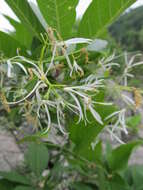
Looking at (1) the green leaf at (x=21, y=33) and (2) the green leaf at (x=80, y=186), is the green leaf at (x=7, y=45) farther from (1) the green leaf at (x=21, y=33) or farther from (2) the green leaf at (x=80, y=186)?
(2) the green leaf at (x=80, y=186)

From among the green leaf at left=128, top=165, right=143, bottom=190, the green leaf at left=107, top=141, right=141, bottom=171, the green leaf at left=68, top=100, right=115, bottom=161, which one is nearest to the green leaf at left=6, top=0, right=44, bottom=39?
the green leaf at left=68, top=100, right=115, bottom=161

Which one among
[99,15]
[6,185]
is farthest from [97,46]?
[6,185]

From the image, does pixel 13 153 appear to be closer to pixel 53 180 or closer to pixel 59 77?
pixel 53 180

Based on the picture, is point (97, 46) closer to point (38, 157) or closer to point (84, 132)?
point (84, 132)

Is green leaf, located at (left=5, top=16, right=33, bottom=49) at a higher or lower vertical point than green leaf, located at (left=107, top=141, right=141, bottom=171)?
higher

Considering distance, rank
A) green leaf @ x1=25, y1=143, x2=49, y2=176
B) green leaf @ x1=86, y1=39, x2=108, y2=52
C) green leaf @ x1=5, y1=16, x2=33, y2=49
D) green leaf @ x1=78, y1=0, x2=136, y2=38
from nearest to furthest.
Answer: green leaf @ x1=78, y1=0, x2=136, y2=38, green leaf @ x1=86, y1=39, x2=108, y2=52, green leaf @ x1=5, y1=16, x2=33, y2=49, green leaf @ x1=25, y1=143, x2=49, y2=176

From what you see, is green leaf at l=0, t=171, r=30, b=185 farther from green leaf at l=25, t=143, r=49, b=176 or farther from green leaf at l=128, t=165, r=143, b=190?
green leaf at l=128, t=165, r=143, b=190
